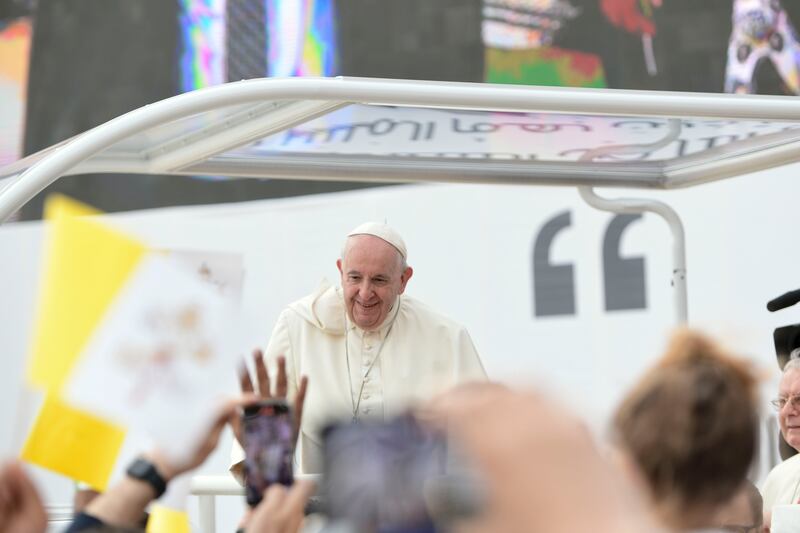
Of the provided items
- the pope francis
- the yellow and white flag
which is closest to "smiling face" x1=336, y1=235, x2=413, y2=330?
the pope francis

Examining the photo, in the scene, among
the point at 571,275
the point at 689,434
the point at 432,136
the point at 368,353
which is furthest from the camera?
the point at 571,275

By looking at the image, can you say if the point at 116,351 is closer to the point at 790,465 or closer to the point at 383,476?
the point at 383,476

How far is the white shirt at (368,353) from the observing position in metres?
4.17

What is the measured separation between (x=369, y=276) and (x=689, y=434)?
270 cm

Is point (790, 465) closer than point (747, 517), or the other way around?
point (747, 517)

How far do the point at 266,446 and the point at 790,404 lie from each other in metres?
2.22

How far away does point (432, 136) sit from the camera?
12.2 feet

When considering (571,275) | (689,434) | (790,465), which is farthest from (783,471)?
(571,275)

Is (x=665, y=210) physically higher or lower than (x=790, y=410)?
higher

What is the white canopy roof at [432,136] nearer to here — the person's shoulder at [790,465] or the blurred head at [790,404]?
the blurred head at [790,404]

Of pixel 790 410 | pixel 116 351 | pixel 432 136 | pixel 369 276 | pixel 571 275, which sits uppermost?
pixel 432 136

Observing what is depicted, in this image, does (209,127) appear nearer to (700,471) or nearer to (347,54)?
(700,471)

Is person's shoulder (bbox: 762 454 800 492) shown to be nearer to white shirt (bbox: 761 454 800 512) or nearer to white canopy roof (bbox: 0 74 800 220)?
white shirt (bbox: 761 454 800 512)

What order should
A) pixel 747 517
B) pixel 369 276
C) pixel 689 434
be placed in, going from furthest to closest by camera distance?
pixel 369 276 < pixel 747 517 < pixel 689 434
